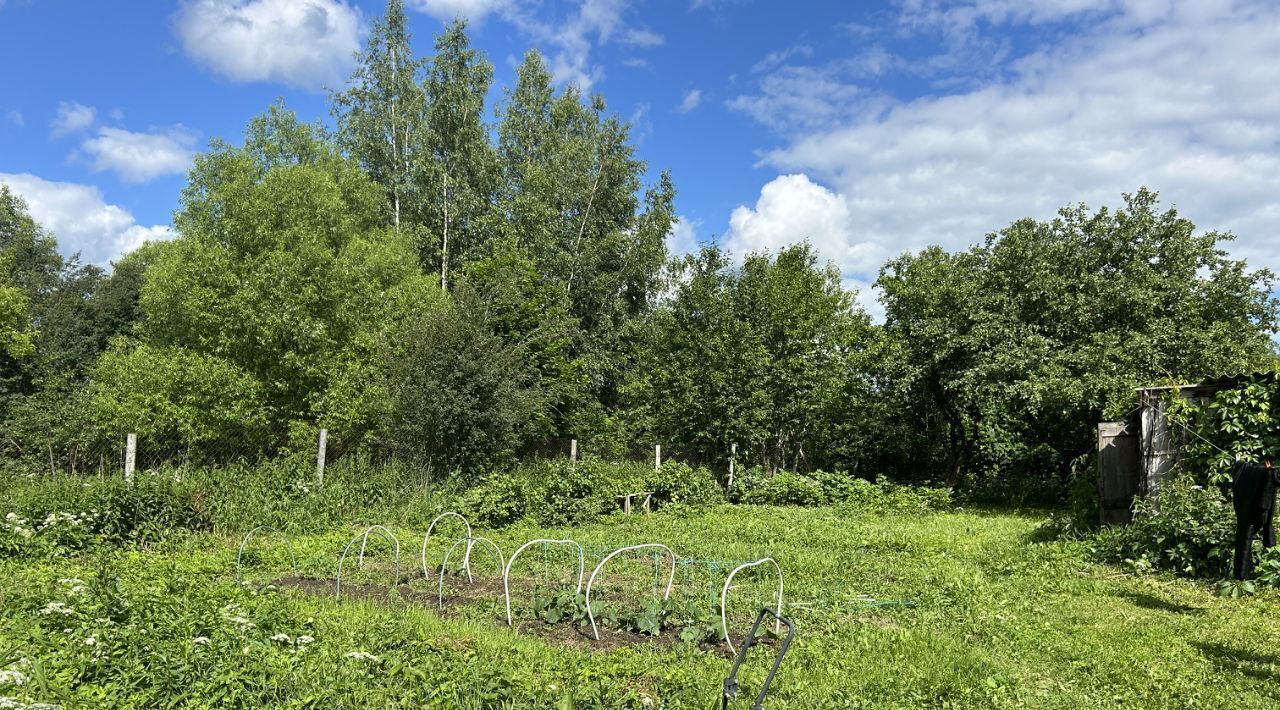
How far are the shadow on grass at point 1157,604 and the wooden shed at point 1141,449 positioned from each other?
7.11 feet

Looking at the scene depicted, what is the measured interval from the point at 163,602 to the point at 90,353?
32.5 metres

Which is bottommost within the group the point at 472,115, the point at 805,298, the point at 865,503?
the point at 865,503

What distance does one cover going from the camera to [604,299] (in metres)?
26.6

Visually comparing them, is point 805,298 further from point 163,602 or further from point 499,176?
point 163,602

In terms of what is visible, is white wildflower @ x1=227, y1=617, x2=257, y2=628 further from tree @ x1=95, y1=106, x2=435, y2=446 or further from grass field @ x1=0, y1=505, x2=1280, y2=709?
tree @ x1=95, y1=106, x2=435, y2=446

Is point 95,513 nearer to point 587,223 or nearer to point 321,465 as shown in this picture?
point 321,465

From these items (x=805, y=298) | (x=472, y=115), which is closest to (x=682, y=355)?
(x=805, y=298)

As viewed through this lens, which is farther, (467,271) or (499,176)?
(499,176)

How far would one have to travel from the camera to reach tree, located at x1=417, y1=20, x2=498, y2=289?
2698 cm

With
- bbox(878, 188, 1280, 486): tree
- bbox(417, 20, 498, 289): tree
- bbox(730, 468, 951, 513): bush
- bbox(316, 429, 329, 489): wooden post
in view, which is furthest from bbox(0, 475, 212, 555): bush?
bbox(417, 20, 498, 289): tree

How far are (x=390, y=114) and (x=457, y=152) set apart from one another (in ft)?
9.55

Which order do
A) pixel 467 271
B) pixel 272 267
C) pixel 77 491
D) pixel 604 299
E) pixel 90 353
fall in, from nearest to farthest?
pixel 77 491 < pixel 272 267 < pixel 467 271 < pixel 604 299 < pixel 90 353

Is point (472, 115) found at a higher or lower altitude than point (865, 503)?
higher

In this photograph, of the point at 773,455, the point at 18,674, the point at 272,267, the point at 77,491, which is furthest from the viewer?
the point at 773,455
